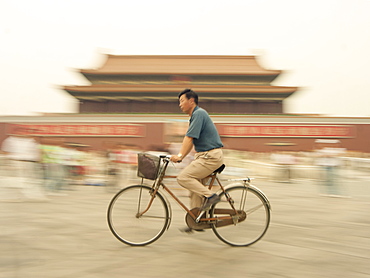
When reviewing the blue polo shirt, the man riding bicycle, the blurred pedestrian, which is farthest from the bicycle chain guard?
the blurred pedestrian

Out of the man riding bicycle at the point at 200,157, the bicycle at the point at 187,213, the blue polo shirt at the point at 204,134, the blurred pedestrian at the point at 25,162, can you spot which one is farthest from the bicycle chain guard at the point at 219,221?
the blurred pedestrian at the point at 25,162

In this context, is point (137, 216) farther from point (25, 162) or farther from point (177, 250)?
point (25, 162)

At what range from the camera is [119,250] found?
369cm

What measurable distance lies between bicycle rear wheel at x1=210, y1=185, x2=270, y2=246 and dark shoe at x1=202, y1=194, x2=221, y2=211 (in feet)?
0.29

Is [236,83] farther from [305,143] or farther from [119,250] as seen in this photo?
[119,250]

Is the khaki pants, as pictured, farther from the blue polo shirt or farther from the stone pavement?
the stone pavement

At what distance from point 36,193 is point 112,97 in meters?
18.0

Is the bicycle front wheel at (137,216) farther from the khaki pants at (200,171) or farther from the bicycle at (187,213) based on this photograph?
the khaki pants at (200,171)

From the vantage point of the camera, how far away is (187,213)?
153 inches

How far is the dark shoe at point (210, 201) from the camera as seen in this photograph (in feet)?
12.3

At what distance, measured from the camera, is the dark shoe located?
3.74m

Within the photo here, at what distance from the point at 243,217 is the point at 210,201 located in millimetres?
384

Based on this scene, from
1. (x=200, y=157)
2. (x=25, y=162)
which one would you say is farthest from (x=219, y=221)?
Answer: (x=25, y=162)

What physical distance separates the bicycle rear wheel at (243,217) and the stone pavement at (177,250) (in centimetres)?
10
